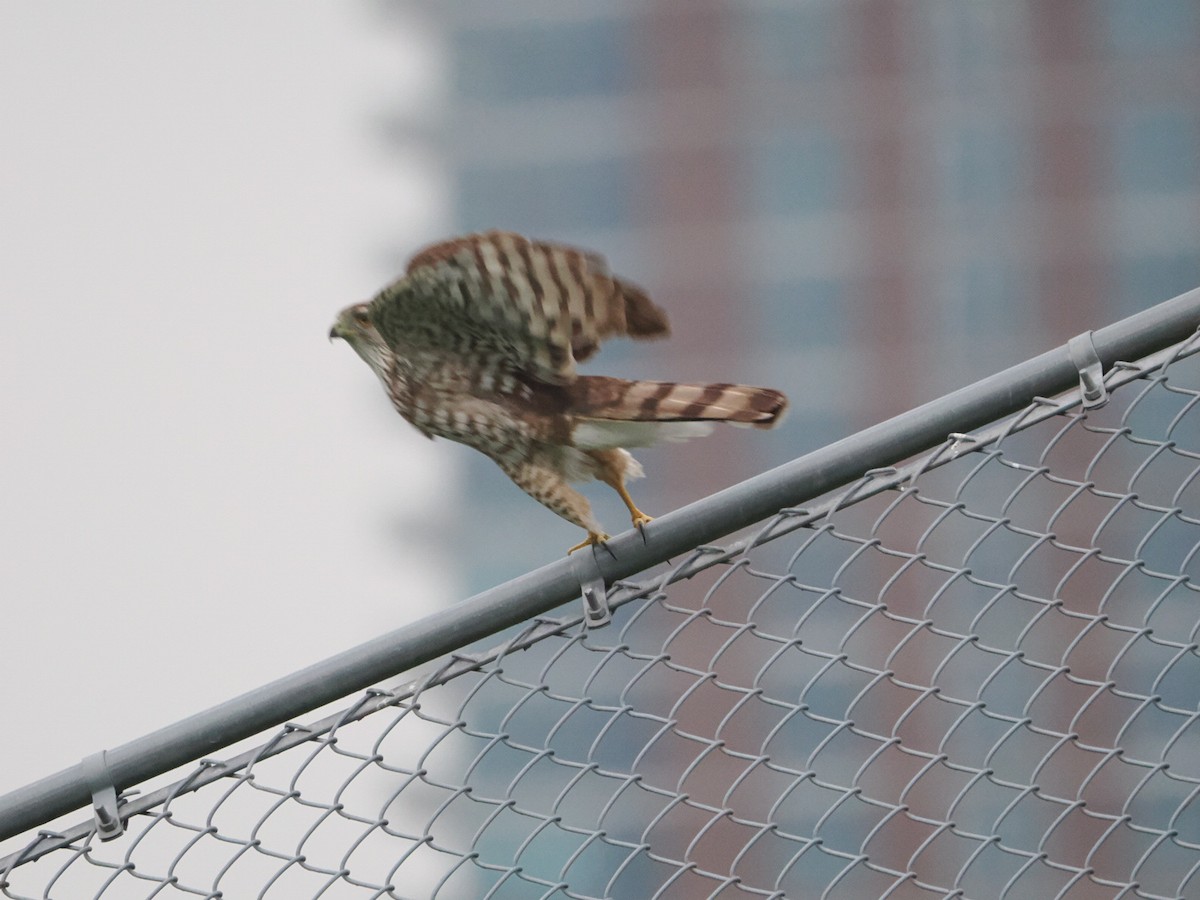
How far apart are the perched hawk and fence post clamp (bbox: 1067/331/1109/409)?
1.17 feet

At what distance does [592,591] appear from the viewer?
168 cm

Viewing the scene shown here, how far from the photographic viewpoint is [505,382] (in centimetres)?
214

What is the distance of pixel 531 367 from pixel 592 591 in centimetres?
47

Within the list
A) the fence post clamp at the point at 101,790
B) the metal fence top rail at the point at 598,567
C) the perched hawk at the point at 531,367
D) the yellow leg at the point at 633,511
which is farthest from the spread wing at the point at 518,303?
the fence post clamp at the point at 101,790

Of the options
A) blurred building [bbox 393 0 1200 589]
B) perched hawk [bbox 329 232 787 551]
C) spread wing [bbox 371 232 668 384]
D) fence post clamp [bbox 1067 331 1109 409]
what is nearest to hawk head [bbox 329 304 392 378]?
perched hawk [bbox 329 232 787 551]

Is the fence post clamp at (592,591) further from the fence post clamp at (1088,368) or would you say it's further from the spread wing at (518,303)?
the fence post clamp at (1088,368)

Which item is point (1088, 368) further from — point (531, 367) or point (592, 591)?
point (531, 367)

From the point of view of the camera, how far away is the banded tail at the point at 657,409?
177cm

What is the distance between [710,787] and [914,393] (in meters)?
7.22

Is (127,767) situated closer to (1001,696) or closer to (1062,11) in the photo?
(1001,696)

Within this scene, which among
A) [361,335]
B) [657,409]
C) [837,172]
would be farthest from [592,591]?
[837,172]

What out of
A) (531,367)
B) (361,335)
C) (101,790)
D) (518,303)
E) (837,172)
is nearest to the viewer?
(101,790)

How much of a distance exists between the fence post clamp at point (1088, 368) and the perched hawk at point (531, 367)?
36cm

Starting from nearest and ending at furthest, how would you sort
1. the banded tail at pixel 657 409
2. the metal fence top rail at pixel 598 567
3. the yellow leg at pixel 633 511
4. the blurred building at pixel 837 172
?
the metal fence top rail at pixel 598 567, the banded tail at pixel 657 409, the yellow leg at pixel 633 511, the blurred building at pixel 837 172
